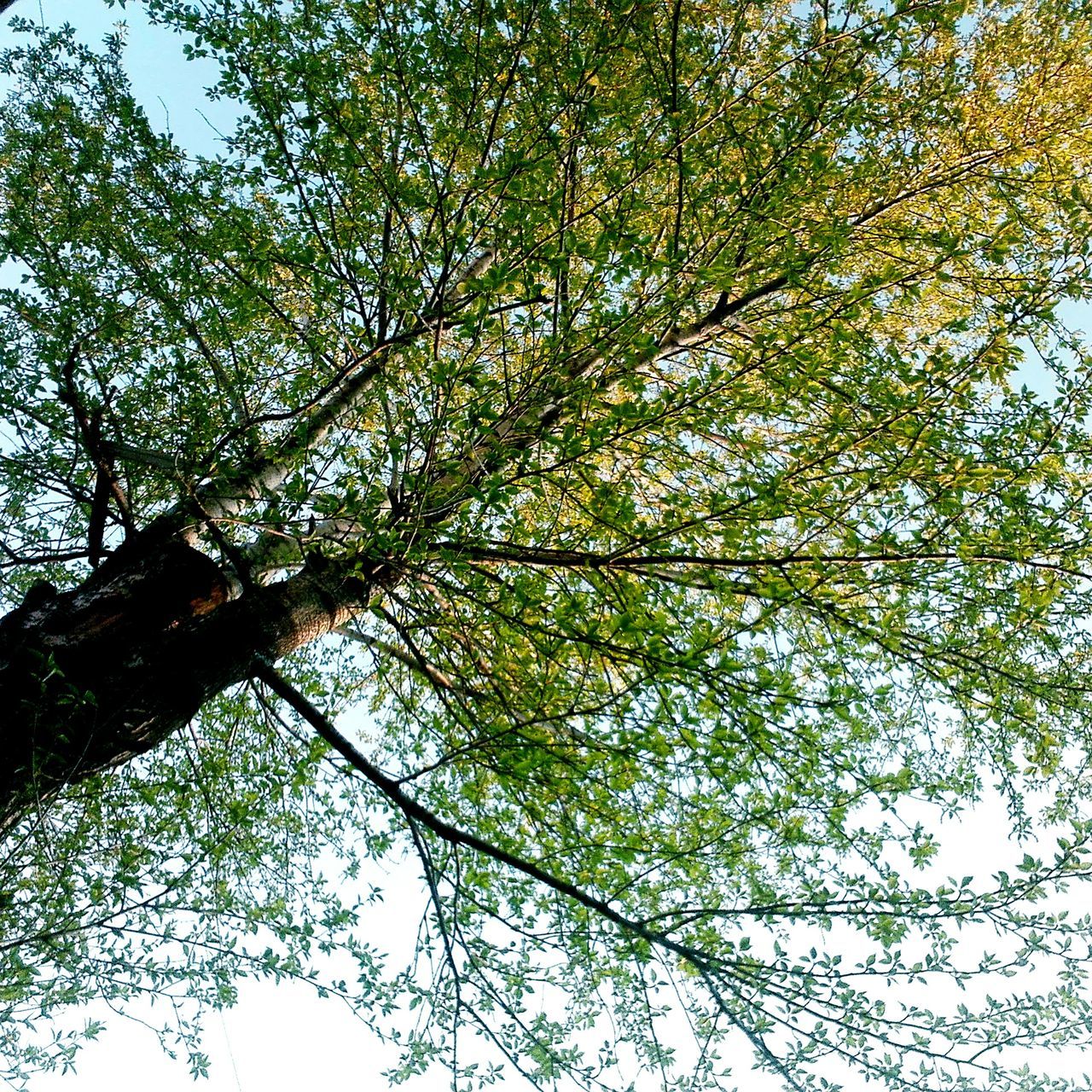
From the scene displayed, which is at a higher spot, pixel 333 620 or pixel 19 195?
pixel 19 195

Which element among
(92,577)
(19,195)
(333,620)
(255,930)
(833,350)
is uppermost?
(833,350)

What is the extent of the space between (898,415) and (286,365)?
16.5 ft

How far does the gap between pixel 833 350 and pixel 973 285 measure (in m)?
2.10

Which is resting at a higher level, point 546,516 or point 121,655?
point 546,516

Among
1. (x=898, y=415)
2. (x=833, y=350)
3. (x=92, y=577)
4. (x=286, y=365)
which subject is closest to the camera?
(x=898, y=415)

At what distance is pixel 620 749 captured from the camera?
12.6 feet

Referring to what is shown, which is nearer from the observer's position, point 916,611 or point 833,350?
point 916,611

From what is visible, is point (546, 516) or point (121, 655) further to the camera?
point (546, 516)

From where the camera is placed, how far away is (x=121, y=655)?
424cm

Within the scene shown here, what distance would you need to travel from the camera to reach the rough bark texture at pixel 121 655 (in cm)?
389

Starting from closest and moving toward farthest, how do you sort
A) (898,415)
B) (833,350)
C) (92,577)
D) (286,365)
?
1. (898,415)
2. (92,577)
3. (833,350)
4. (286,365)

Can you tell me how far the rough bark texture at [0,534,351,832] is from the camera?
3895 millimetres

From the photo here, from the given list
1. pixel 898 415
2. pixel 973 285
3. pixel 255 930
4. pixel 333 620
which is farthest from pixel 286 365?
pixel 973 285

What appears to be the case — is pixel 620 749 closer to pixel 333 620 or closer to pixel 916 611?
pixel 916 611
